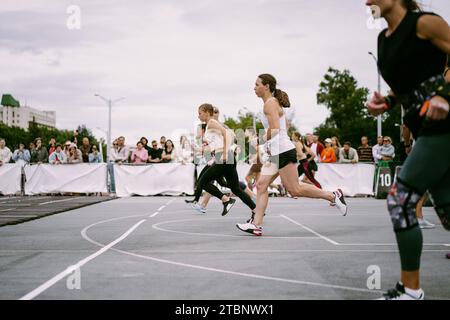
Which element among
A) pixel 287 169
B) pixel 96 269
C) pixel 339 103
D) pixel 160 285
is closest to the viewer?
pixel 160 285

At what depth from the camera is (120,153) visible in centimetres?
2181

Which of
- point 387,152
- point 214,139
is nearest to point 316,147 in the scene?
point 387,152

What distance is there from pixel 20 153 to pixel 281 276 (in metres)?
19.3

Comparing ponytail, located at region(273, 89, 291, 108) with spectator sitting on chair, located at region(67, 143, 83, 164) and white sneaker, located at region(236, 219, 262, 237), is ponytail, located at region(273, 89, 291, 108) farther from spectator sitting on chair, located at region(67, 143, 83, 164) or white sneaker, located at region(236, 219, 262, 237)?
spectator sitting on chair, located at region(67, 143, 83, 164)

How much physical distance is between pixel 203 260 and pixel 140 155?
15.7m

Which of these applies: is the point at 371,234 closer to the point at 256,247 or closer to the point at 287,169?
the point at 287,169

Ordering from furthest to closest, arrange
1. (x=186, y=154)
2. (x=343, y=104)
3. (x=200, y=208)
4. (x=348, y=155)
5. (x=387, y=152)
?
(x=343, y=104) → (x=348, y=155) → (x=186, y=154) → (x=387, y=152) → (x=200, y=208)

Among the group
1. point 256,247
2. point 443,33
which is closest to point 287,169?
point 256,247

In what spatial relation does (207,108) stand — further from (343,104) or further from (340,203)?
(343,104)

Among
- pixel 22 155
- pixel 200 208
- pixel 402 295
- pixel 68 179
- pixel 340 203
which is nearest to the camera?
pixel 402 295

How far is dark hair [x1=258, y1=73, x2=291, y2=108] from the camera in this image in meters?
7.98

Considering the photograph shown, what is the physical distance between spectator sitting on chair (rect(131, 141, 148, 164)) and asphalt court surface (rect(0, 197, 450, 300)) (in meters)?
11.1

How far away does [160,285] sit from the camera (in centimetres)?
457

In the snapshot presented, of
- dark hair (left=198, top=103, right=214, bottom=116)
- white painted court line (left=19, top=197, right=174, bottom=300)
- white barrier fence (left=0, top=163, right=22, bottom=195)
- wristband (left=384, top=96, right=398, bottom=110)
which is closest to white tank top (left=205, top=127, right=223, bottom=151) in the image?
dark hair (left=198, top=103, right=214, bottom=116)
